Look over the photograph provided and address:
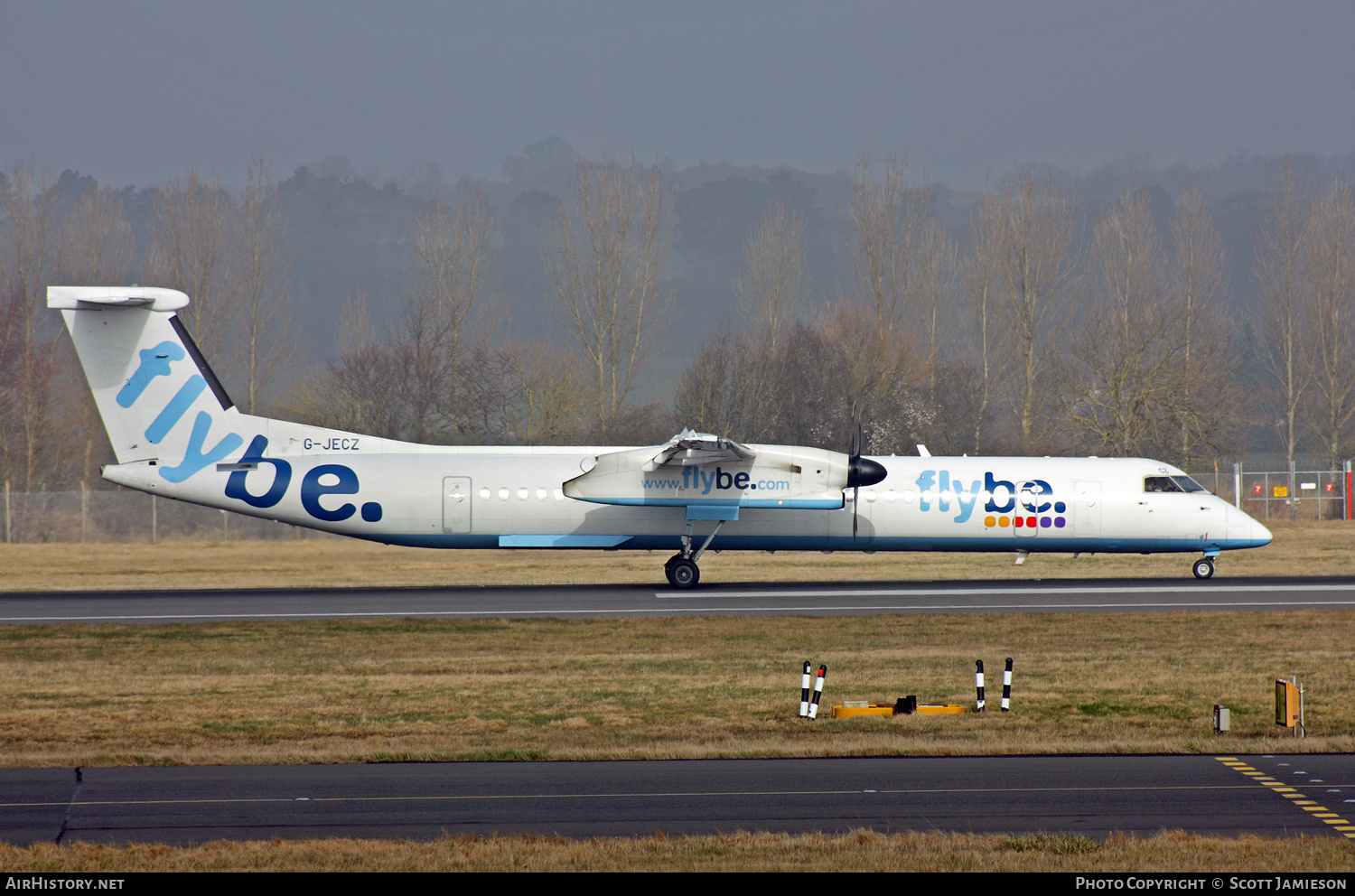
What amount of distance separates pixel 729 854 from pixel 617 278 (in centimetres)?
6097

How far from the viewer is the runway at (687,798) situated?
9.09m

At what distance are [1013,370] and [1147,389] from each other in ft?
65.5

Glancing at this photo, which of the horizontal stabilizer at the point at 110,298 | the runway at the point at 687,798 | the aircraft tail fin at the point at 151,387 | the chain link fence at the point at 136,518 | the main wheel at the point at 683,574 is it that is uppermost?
the horizontal stabilizer at the point at 110,298

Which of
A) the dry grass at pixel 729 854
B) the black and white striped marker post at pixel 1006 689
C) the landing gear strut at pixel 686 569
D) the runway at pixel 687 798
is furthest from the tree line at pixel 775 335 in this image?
the dry grass at pixel 729 854

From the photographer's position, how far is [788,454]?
1074 inches

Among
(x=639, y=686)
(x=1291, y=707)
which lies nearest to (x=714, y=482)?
(x=639, y=686)

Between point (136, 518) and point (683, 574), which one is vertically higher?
point (136, 518)

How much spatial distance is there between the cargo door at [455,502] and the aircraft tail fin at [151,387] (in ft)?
16.8

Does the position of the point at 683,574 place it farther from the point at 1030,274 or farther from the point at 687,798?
the point at 1030,274

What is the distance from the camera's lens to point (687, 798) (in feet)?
33.1

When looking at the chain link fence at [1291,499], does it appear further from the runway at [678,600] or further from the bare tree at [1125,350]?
the runway at [678,600]

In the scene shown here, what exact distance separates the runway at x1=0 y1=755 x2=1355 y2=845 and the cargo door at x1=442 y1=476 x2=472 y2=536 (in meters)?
16.0

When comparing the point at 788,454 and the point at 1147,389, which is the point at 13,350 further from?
the point at 1147,389
